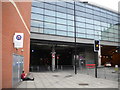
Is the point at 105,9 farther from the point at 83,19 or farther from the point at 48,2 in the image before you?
the point at 48,2

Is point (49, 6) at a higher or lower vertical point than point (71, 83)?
higher

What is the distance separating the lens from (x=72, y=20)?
34.6 metres

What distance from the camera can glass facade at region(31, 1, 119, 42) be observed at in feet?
97.3

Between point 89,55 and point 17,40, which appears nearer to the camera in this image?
point 17,40

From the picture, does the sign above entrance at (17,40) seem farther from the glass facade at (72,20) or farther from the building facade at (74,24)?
the glass facade at (72,20)

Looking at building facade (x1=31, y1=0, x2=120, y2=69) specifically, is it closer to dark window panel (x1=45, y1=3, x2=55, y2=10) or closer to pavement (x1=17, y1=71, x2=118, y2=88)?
dark window panel (x1=45, y1=3, x2=55, y2=10)

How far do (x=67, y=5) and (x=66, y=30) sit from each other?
653 centimetres

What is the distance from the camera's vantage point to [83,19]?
1453 inches

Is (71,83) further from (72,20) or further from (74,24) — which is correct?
(72,20)

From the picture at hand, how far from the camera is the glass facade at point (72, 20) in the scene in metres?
29.7

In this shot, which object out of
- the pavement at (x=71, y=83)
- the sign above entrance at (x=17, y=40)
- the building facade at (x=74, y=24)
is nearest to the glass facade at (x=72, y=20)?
the building facade at (x=74, y=24)

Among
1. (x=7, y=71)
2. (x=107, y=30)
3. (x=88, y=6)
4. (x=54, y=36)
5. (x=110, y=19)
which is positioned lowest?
(x=7, y=71)

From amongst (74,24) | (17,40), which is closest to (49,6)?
(74,24)

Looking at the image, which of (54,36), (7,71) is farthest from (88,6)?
(7,71)
